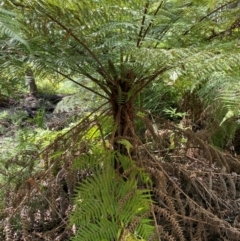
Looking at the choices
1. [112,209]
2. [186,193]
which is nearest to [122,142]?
[112,209]

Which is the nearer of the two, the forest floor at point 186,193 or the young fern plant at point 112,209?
the young fern plant at point 112,209

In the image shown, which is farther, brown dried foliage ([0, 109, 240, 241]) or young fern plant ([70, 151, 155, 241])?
brown dried foliage ([0, 109, 240, 241])

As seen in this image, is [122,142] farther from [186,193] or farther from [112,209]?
[186,193]

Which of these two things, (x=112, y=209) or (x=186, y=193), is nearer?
(x=112, y=209)

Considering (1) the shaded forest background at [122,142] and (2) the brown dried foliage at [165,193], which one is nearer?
(1) the shaded forest background at [122,142]

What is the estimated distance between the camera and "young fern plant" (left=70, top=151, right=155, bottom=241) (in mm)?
952

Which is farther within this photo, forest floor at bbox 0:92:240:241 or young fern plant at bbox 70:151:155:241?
forest floor at bbox 0:92:240:241

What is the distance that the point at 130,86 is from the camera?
1.19 metres

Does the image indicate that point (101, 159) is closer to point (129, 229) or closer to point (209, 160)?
point (129, 229)

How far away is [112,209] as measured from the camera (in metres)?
1.00

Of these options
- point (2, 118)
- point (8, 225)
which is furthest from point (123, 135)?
point (2, 118)

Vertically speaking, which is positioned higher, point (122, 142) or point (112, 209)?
point (122, 142)

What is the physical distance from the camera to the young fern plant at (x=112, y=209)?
952 millimetres

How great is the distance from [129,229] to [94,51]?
538 mm
